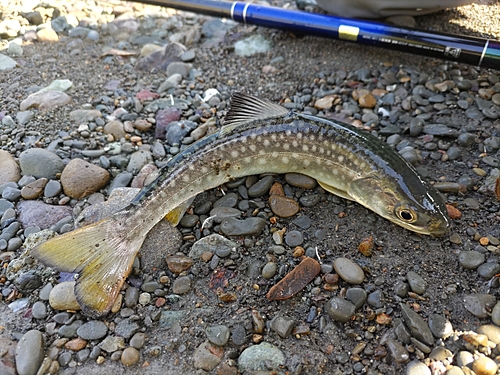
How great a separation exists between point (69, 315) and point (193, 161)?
45.3 inches

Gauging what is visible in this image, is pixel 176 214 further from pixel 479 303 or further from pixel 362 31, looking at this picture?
pixel 362 31

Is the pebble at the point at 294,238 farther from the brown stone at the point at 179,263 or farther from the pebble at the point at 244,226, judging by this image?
the brown stone at the point at 179,263

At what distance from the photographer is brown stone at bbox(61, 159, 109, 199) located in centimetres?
315

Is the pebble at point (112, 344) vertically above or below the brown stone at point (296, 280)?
below

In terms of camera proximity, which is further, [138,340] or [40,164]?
[40,164]

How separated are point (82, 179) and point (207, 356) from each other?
1.54 metres

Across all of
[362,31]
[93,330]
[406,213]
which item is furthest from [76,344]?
[362,31]

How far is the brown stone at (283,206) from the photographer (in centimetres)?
293

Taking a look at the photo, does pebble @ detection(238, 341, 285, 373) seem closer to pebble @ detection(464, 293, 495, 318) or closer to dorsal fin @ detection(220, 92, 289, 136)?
pebble @ detection(464, 293, 495, 318)

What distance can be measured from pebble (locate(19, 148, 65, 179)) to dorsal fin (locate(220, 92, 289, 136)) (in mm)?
1237

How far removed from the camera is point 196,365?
2.32m

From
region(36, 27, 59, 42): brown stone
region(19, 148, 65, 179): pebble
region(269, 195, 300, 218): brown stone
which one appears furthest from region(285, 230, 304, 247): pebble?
region(36, 27, 59, 42): brown stone

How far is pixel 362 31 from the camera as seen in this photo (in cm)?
381

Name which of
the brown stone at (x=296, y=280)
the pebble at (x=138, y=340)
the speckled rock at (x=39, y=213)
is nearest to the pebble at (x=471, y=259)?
the brown stone at (x=296, y=280)
